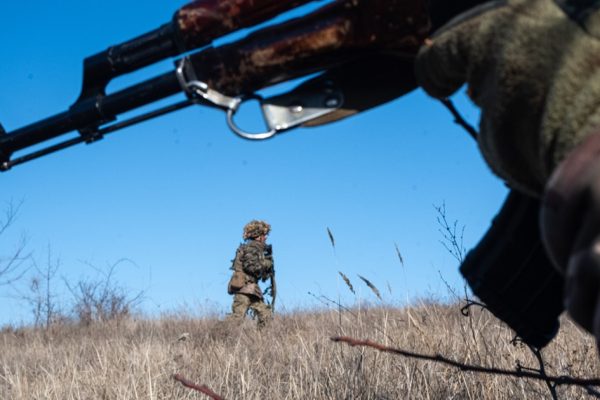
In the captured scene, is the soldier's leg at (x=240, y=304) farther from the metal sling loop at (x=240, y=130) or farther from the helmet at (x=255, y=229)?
the metal sling loop at (x=240, y=130)

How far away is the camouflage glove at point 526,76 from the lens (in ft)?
2.98

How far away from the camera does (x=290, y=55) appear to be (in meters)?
1.40

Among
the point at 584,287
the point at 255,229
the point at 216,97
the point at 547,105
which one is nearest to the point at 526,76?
the point at 547,105

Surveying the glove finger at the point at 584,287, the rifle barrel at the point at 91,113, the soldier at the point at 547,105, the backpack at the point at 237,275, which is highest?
the rifle barrel at the point at 91,113

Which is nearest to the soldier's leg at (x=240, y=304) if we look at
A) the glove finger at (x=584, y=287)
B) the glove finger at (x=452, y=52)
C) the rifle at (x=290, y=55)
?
the rifle at (x=290, y=55)

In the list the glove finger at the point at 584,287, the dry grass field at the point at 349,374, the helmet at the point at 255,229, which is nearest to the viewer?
the glove finger at the point at 584,287

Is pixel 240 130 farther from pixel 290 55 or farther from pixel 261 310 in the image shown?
pixel 261 310

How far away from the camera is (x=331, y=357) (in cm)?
379

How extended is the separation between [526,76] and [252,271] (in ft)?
36.2

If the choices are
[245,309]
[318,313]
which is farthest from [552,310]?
[245,309]

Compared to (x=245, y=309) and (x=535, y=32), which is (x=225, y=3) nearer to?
(x=535, y=32)

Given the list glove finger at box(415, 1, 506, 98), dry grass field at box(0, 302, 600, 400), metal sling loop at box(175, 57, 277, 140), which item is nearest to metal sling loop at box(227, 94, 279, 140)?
metal sling loop at box(175, 57, 277, 140)

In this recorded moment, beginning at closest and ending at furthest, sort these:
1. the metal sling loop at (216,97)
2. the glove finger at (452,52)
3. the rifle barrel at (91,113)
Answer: the glove finger at (452,52)
the metal sling loop at (216,97)
the rifle barrel at (91,113)

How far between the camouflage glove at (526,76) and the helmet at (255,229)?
11369 mm
